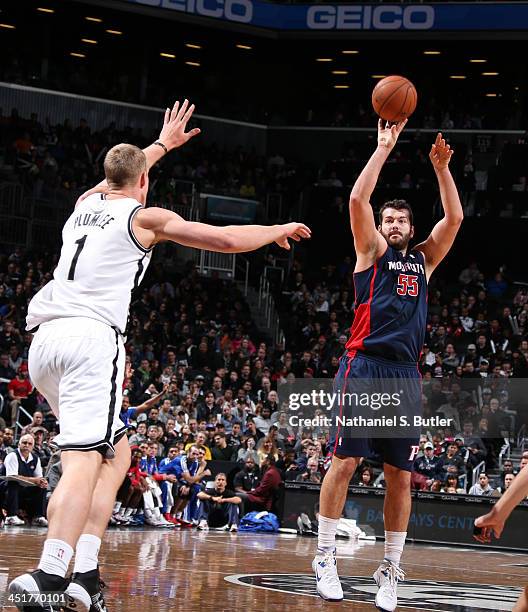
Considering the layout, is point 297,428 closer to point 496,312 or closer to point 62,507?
point 496,312

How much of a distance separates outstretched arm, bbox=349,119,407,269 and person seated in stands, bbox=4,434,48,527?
33.3 feet

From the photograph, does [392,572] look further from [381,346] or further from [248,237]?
[248,237]

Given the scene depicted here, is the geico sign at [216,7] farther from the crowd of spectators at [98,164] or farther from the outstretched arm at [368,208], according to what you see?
the outstretched arm at [368,208]

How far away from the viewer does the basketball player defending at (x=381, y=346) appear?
7.70m

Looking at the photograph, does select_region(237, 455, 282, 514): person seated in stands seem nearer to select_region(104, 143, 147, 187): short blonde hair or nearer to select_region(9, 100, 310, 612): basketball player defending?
select_region(9, 100, 310, 612): basketball player defending

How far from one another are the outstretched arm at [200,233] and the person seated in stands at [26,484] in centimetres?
1149

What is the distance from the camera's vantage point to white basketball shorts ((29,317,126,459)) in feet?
18.7

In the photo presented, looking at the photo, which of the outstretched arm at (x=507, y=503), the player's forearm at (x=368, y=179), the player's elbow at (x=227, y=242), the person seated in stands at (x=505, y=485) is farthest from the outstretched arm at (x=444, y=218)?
the person seated in stands at (x=505, y=485)

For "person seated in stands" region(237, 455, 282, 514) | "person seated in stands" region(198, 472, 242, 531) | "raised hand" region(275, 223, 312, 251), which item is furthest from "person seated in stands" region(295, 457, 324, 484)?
"raised hand" region(275, 223, 312, 251)

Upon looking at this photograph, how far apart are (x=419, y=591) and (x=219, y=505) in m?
10.4

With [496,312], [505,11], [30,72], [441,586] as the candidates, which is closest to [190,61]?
[30,72]

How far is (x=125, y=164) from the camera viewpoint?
609cm

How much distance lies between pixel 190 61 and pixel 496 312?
15.3 m

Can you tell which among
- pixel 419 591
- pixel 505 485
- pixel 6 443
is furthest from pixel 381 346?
pixel 505 485
